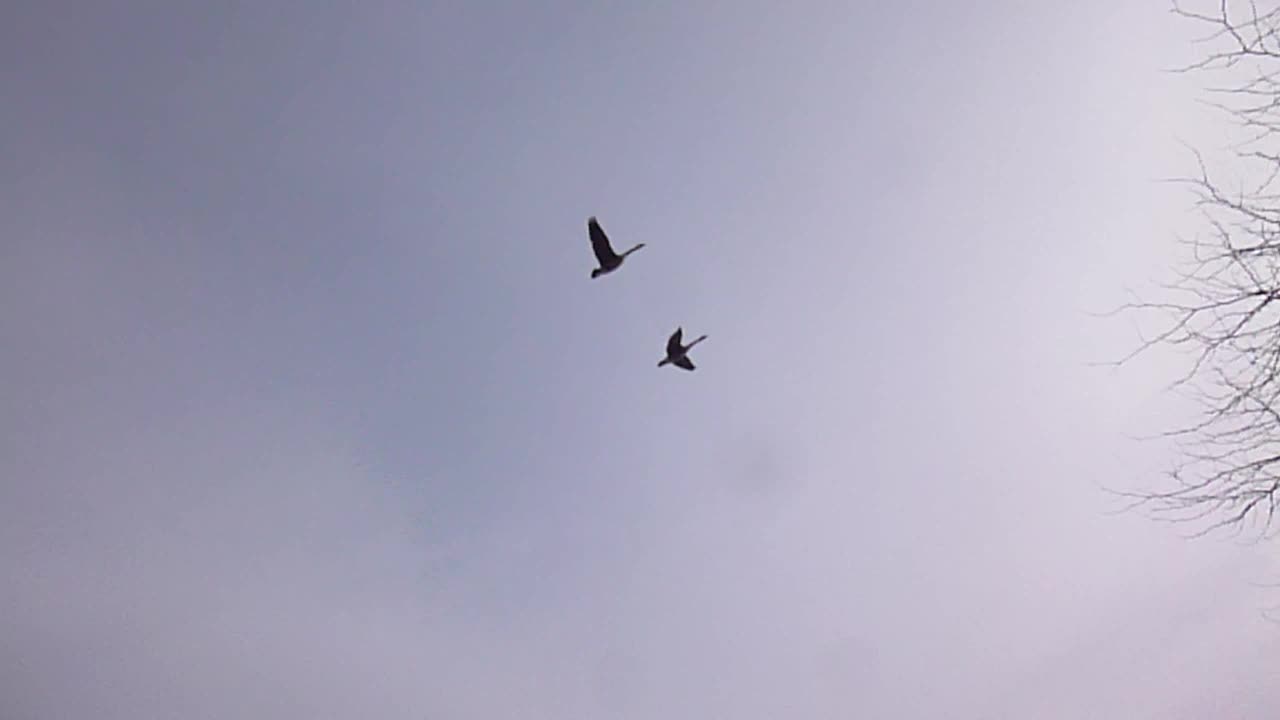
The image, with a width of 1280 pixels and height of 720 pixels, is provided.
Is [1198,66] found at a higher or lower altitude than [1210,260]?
higher

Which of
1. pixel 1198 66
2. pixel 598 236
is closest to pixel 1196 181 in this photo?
pixel 1198 66

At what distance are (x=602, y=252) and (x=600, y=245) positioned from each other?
0.17m

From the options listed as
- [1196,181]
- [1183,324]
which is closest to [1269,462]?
[1183,324]

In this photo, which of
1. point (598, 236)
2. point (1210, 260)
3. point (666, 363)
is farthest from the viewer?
point (666, 363)

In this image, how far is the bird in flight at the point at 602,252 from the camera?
13820mm

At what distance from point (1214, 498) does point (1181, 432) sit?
459 mm

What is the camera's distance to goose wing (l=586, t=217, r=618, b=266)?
13.8m

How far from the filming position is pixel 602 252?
14117 millimetres

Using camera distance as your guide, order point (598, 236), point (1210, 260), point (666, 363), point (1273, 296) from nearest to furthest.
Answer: point (1273, 296) → point (1210, 260) → point (598, 236) → point (666, 363)

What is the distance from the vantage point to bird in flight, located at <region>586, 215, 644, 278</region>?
13.8 metres

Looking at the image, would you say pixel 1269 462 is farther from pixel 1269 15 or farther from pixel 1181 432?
pixel 1269 15

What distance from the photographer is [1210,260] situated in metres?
4.74

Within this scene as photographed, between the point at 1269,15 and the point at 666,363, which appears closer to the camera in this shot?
the point at 1269,15

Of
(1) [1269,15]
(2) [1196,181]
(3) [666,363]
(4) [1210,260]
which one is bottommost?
(4) [1210,260]
